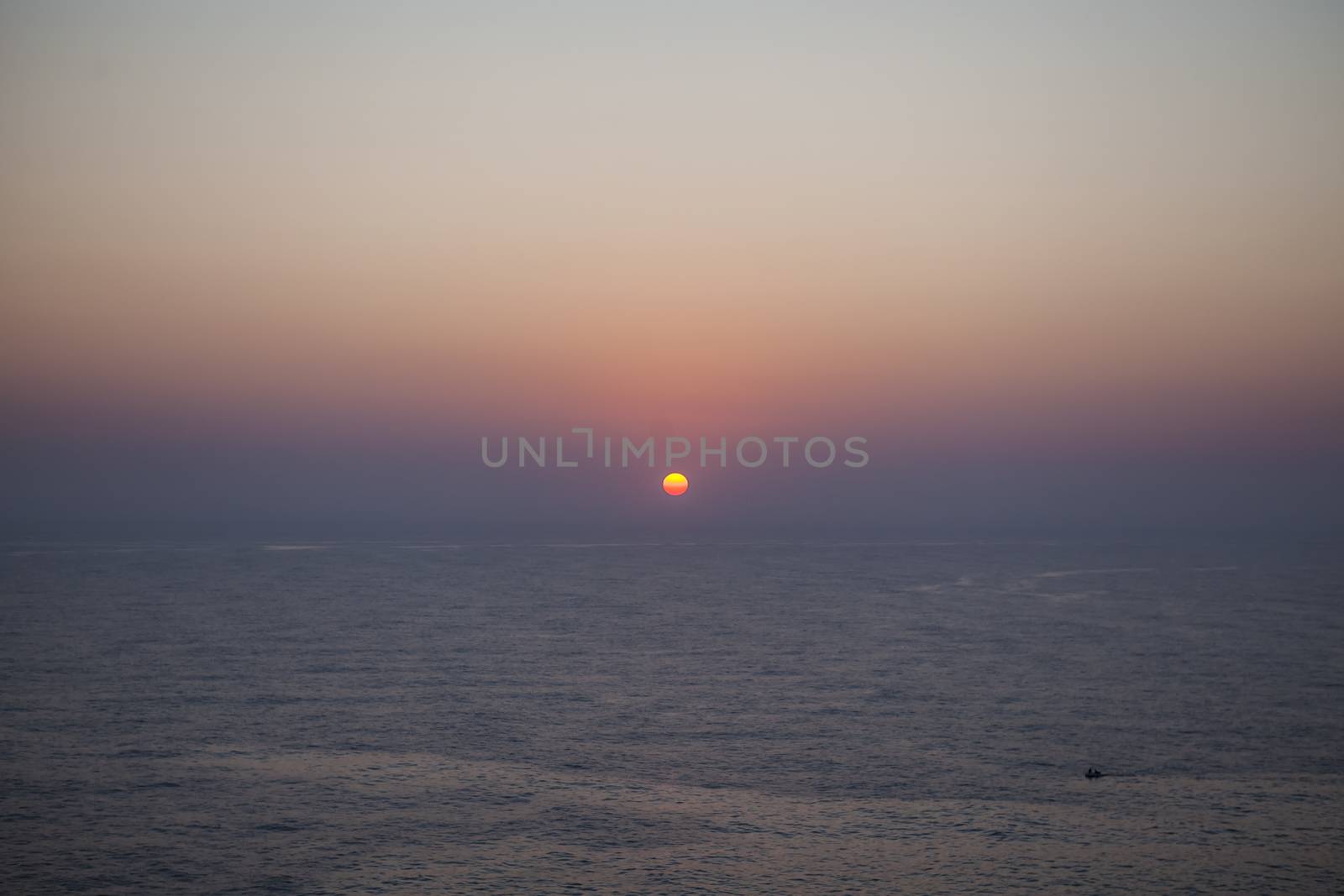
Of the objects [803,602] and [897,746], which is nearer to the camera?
[897,746]

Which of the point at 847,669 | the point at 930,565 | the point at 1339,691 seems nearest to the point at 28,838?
the point at 847,669

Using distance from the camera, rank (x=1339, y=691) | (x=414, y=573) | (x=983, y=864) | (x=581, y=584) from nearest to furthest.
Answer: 1. (x=983, y=864)
2. (x=1339, y=691)
3. (x=581, y=584)
4. (x=414, y=573)

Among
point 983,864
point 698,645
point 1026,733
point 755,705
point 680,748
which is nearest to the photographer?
point 983,864

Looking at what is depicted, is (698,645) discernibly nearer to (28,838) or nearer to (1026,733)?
(1026,733)

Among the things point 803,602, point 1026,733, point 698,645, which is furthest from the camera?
point 803,602

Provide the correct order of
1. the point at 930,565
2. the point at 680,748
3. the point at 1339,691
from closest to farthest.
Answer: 1. the point at 680,748
2. the point at 1339,691
3. the point at 930,565

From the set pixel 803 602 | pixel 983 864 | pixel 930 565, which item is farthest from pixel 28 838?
pixel 930 565

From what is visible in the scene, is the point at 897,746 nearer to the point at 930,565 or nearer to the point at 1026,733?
the point at 1026,733
